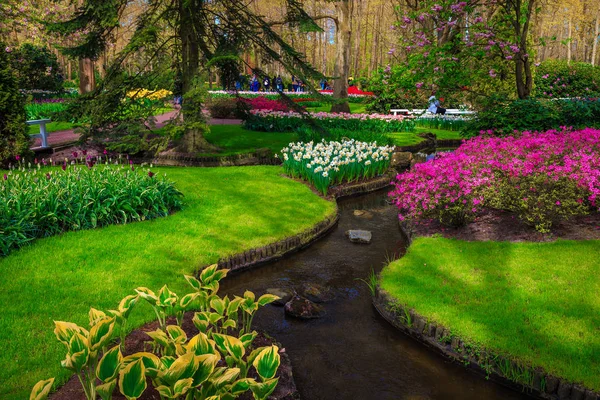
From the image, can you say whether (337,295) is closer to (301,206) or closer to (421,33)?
(301,206)

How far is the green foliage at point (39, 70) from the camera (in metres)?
26.5

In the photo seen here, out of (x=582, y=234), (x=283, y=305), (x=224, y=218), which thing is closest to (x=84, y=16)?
(x=224, y=218)

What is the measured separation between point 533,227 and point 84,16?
38.6ft

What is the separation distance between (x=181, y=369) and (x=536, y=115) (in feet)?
42.2

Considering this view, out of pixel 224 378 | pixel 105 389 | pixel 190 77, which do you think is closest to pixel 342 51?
pixel 190 77

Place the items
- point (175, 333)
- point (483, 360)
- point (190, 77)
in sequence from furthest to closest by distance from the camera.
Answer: point (190, 77) < point (483, 360) < point (175, 333)

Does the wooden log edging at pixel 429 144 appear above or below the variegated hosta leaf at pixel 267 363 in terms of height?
above

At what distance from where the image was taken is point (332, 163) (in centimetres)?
1097

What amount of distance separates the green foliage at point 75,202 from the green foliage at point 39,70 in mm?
21736

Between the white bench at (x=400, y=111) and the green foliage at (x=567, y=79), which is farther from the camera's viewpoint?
the green foliage at (x=567, y=79)

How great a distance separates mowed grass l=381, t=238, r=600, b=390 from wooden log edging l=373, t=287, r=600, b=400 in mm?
78

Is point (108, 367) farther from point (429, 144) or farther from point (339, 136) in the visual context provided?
point (429, 144)

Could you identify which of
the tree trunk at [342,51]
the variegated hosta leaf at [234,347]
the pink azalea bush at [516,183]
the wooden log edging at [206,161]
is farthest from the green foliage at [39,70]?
the variegated hosta leaf at [234,347]

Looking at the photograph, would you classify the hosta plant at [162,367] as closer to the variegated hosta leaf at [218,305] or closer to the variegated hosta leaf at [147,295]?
the variegated hosta leaf at [147,295]
